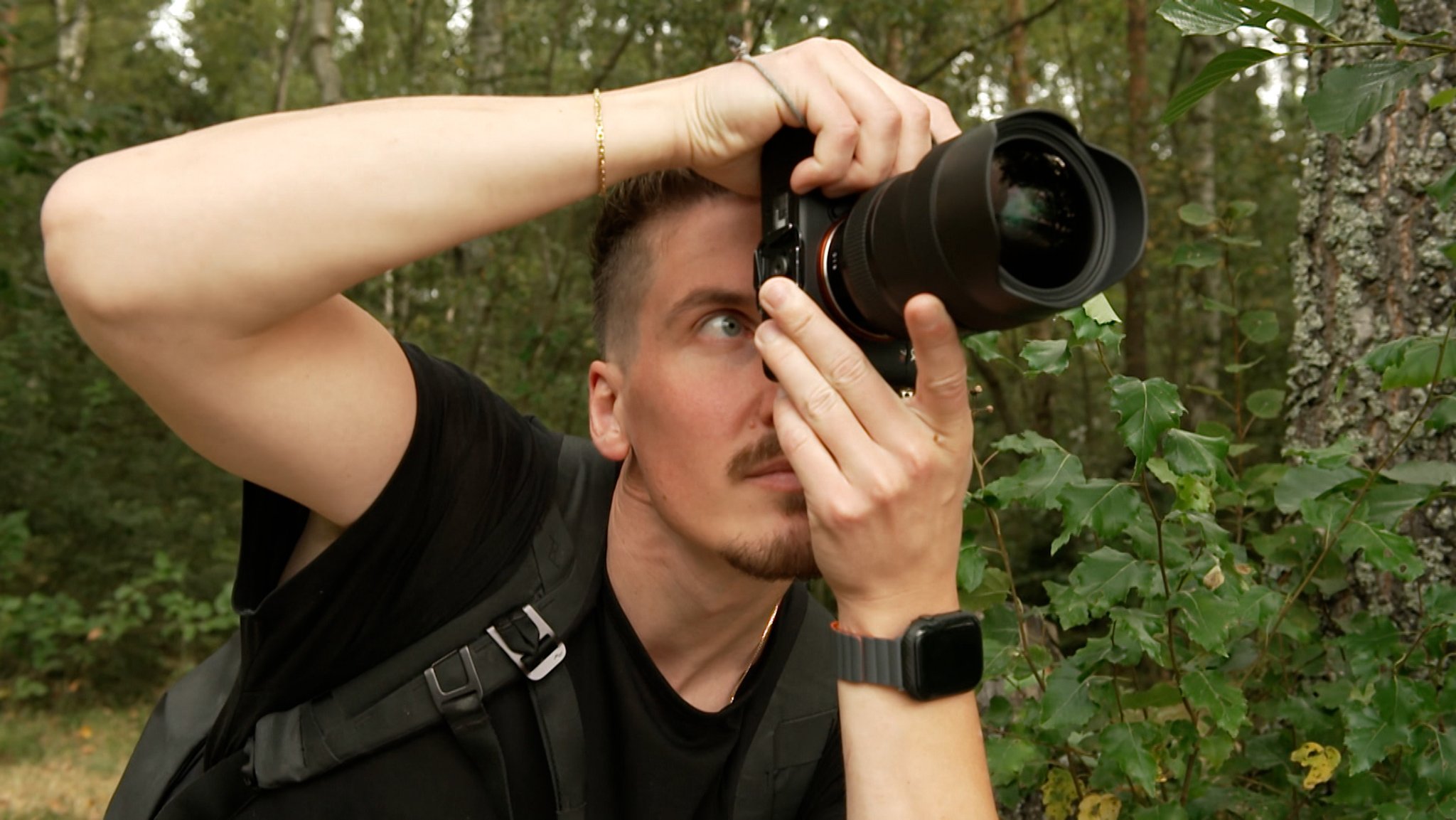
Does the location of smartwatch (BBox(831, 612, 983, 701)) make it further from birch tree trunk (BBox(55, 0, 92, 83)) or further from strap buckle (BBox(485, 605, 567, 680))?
birch tree trunk (BBox(55, 0, 92, 83))

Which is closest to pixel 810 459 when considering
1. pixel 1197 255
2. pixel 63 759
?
pixel 1197 255

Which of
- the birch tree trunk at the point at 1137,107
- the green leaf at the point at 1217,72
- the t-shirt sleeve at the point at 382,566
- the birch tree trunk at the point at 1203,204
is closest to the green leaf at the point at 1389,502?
the green leaf at the point at 1217,72

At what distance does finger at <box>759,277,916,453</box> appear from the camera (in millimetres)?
1414

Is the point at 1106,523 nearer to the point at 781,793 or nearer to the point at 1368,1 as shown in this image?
the point at 781,793

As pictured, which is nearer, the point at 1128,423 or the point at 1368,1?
the point at 1128,423

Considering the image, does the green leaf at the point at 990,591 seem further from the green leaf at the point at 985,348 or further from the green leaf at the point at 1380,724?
the green leaf at the point at 1380,724

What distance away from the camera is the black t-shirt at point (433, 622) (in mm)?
Result: 1563

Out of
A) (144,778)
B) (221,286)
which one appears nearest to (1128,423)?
(221,286)

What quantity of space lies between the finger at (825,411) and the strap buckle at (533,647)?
51 cm

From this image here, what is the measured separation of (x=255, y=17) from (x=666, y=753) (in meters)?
19.9

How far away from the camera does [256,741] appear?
5.20ft

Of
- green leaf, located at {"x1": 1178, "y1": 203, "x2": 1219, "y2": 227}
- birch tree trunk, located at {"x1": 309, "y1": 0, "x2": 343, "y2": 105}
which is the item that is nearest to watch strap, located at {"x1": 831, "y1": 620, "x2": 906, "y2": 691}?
green leaf, located at {"x1": 1178, "y1": 203, "x2": 1219, "y2": 227}

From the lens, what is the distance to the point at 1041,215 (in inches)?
51.7

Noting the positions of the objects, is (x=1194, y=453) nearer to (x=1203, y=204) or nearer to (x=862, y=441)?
(x=862, y=441)
